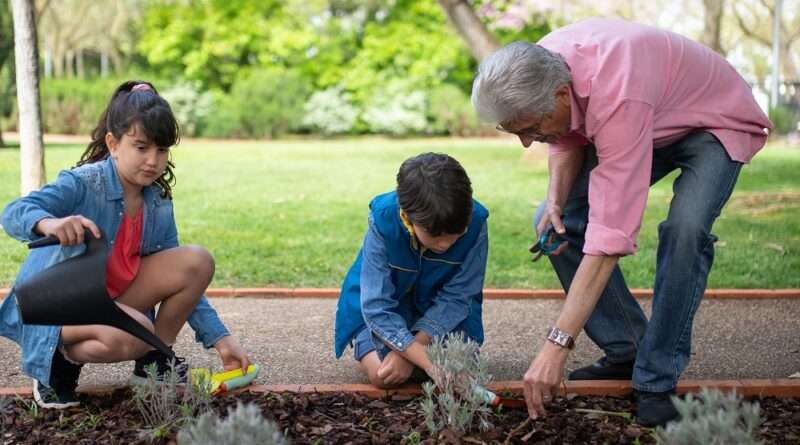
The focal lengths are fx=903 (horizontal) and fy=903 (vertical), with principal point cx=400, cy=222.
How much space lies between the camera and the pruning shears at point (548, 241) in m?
3.44

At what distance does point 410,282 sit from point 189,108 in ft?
70.3

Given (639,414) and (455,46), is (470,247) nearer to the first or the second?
(639,414)

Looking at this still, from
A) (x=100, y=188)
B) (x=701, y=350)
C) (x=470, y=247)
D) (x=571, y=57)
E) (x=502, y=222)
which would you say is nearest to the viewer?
(x=571, y=57)

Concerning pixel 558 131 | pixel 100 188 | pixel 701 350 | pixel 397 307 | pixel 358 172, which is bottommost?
pixel 358 172

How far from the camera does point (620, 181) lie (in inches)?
107

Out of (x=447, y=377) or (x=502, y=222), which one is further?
(x=502, y=222)

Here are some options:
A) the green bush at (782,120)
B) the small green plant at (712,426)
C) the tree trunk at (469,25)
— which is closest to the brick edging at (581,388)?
the small green plant at (712,426)

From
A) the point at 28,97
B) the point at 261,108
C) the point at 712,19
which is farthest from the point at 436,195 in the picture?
the point at 261,108

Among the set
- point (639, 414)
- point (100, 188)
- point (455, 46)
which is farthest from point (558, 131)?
point (455, 46)

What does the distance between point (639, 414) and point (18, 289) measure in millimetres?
2018

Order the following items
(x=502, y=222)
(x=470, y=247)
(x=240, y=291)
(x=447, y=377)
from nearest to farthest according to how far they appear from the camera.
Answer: (x=447, y=377) → (x=470, y=247) → (x=240, y=291) → (x=502, y=222)

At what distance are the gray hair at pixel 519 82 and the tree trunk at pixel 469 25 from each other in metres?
11.4

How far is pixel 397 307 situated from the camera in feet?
11.5

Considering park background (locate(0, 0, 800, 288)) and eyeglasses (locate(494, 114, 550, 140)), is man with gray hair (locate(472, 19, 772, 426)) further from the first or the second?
park background (locate(0, 0, 800, 288))
